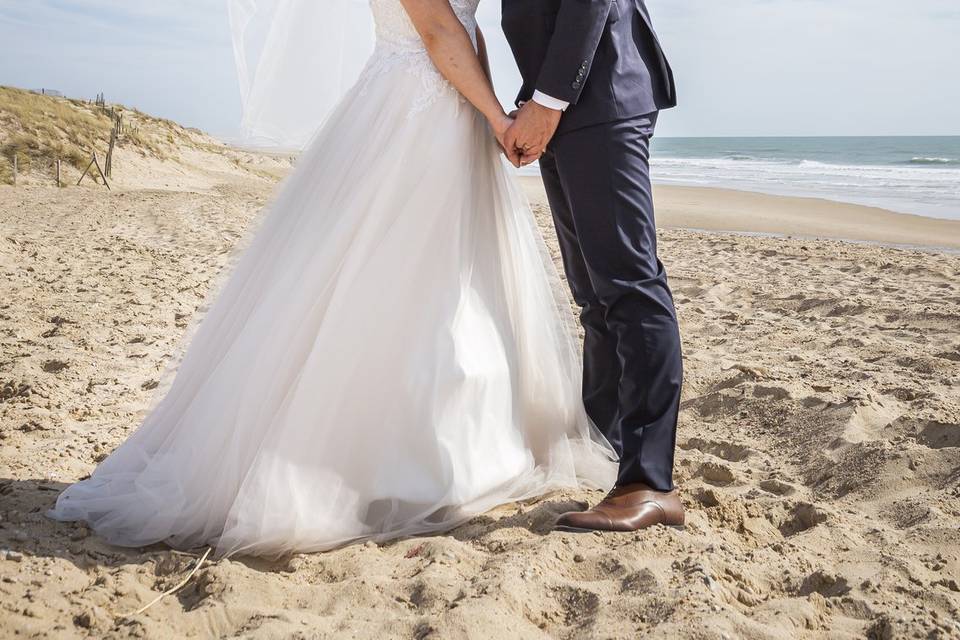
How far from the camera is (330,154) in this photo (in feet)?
8.05

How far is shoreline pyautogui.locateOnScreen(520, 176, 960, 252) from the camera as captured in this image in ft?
33.4

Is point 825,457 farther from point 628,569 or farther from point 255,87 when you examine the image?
point 255,87

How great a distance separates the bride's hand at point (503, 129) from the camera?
7.57 ft

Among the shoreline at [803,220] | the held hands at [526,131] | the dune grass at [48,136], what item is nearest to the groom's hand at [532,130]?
the held hands at [526,131]

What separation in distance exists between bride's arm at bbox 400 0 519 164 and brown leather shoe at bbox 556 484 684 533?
1054mm

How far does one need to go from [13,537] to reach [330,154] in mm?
1335

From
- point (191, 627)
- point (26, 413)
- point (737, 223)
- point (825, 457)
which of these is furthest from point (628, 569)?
point (737, 223)

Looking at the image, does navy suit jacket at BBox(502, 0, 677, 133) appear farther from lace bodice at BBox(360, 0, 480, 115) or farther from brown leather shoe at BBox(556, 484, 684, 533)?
brown leather shoe at BBox(556, 484, 684, 533)

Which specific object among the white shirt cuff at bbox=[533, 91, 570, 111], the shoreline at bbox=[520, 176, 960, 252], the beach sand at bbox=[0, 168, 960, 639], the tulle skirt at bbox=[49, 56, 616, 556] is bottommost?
the shoreline at bbox=[520, 176, 960, 252]

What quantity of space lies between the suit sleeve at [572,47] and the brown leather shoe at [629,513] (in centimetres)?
106

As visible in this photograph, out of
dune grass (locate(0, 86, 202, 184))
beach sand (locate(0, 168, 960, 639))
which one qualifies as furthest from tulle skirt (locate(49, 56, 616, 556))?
dune grass (locate(0, 86, 202, 184))

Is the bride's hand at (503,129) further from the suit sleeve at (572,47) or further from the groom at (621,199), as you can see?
the suit sleeve at (572,47)

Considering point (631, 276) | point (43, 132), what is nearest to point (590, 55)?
point (631, 276)

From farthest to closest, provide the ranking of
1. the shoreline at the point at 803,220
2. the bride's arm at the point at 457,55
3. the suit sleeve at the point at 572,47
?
the shoreline at the point at 803,220 → the bride's arm at the point at 457,55 → the suit sleeve at the point at 572,47
